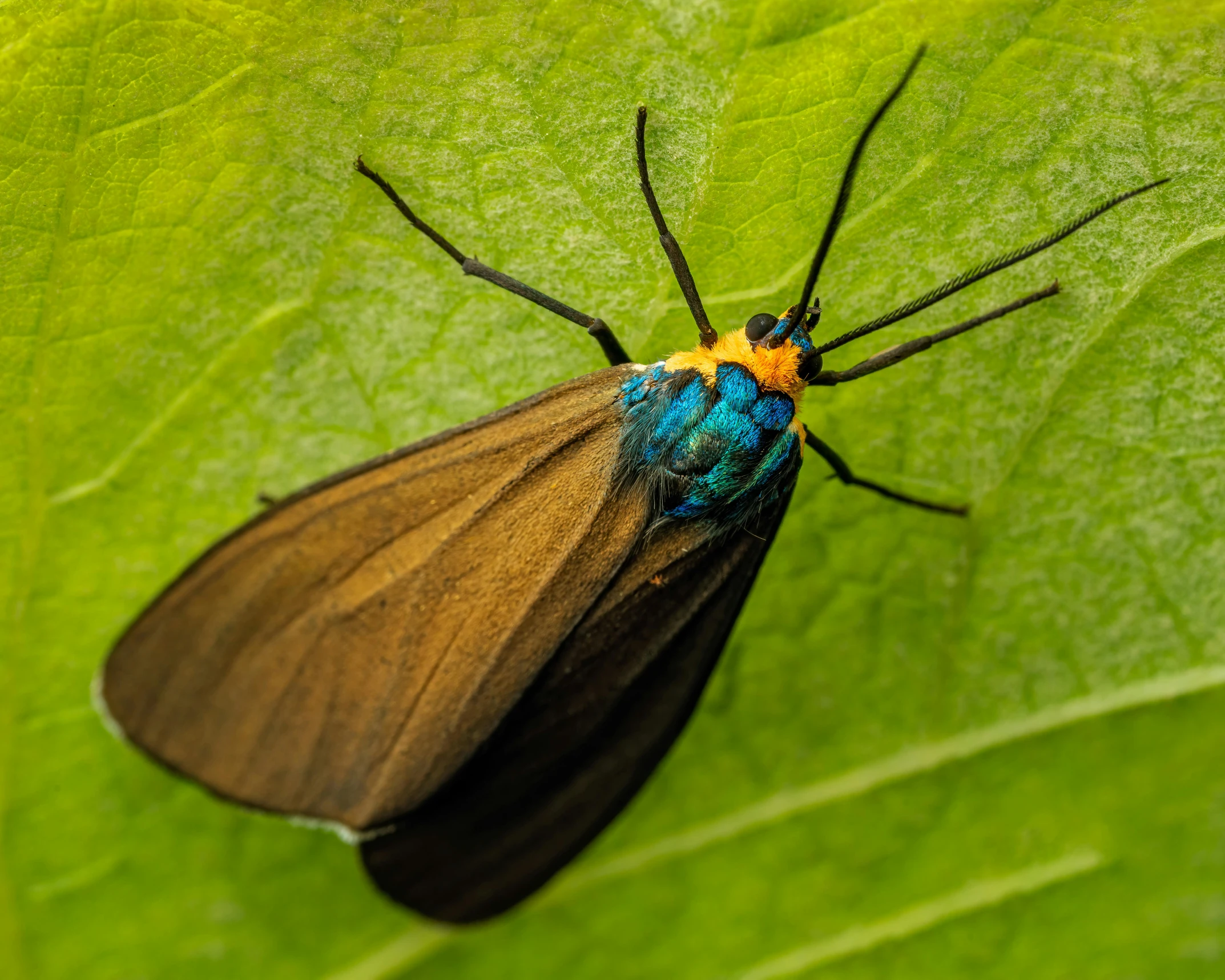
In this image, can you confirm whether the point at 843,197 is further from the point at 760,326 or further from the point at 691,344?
the point at 691,344

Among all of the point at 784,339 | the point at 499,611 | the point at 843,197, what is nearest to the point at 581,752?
the point at 499,611

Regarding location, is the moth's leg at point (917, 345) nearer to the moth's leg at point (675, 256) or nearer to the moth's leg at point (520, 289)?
the moth's leg at point (675, 256)

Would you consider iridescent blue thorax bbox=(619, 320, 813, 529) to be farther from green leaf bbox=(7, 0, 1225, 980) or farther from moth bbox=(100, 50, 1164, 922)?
green leaf bbox=(7, 0, 1225, 980)

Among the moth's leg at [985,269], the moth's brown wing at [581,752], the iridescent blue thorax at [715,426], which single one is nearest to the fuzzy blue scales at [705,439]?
the iridescent blue thorax at [715,426]

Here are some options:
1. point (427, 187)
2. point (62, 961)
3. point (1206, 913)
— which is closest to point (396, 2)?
point (427, 187)

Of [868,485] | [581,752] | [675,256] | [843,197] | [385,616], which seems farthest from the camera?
[868,485]

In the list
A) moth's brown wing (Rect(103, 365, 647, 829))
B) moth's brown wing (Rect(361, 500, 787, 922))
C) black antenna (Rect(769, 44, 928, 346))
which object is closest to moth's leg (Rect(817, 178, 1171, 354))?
black antenna (Rect(769, 44, 928, 346))

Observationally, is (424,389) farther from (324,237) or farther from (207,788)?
(207,788)
